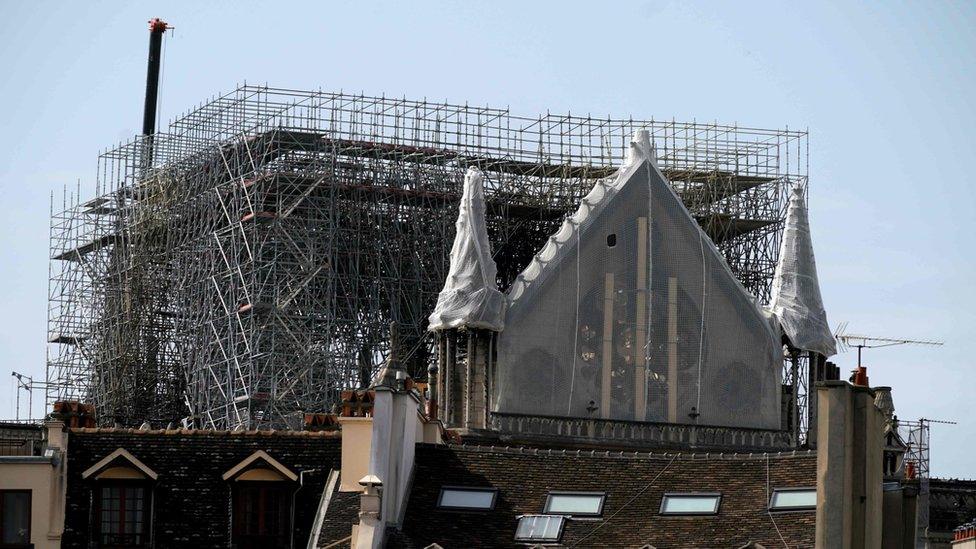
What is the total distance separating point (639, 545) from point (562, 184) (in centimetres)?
4985

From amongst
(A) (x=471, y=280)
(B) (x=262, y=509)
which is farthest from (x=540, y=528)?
(A) (x=471, y=280)

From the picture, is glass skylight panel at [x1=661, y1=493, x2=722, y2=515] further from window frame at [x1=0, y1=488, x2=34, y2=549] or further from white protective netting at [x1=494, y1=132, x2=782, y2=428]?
white protective netting at [x1=494, y1=132, x2=782, y2=428]

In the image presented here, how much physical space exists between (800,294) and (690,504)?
3613 cm

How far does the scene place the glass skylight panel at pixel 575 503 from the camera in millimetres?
59875

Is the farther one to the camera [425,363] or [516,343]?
[425,363]

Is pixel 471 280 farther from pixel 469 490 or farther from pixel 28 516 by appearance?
pixel 28 516

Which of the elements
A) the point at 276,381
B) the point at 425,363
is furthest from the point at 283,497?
the point at 425,363

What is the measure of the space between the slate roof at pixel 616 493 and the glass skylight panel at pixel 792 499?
18 centimetres

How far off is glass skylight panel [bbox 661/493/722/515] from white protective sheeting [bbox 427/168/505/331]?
30.6 metres

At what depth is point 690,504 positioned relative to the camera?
196 ft

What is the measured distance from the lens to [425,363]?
104500 millimetres

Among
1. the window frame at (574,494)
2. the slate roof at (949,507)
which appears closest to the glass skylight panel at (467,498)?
the window frame at (574,494)

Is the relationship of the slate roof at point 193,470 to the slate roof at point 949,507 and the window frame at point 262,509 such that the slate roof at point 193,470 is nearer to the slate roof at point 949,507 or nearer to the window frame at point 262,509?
the window frame at point 262,509

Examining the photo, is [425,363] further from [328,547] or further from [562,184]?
[328,547]
